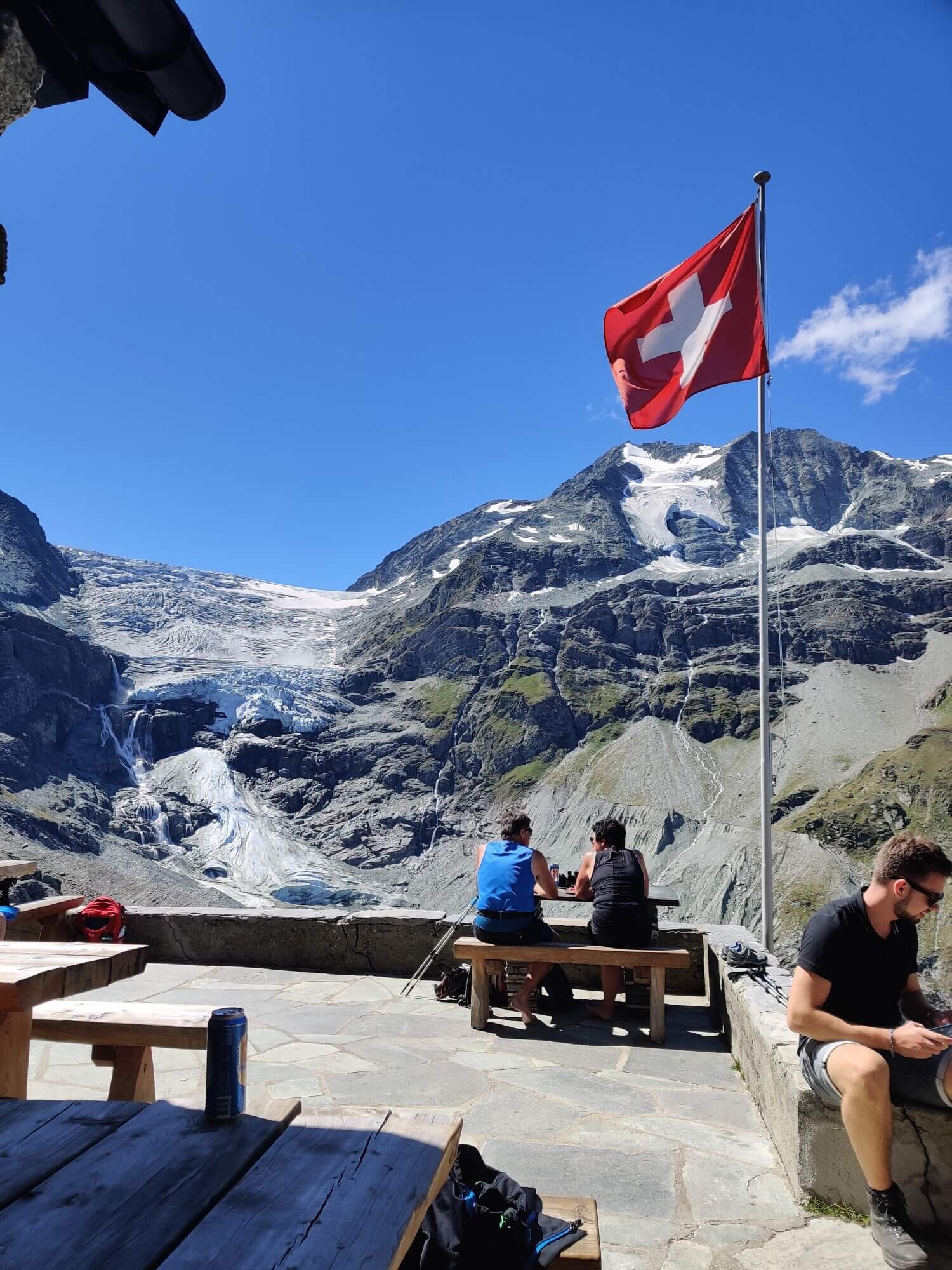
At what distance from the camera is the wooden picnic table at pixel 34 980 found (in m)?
2.28

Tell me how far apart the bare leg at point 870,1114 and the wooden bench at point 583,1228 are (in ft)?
3.36

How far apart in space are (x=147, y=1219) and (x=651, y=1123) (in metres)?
2.90

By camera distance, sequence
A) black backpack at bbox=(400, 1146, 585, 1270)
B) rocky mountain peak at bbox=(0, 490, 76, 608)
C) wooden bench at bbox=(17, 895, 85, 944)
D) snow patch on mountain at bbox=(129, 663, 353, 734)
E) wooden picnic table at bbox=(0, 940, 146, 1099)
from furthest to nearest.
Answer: rocky mountain peak at bbox=(0, 490, 76, 608) < snow patch on mountain at bbox=(129, 663, 353, 734) < wooden bench at bbox=(17, 895, 85, 944) < wooden picnic table at bbox=(0, 940, 146, 1099) < black backpack at bbox=(400, 1146, 585, 1270)

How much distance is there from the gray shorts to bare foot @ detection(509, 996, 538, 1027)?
8.54ft

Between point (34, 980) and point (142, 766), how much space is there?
9922 cm

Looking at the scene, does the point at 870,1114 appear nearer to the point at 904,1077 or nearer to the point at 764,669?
the point at 904,1077

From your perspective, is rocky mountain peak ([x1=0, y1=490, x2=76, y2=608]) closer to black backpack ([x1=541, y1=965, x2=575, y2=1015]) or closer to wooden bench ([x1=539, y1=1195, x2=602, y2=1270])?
black backpack ([x1=541, y1=965, x2=575, y2=1015])

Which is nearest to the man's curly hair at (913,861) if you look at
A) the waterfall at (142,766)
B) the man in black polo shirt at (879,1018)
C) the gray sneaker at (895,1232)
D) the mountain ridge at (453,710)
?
the man in black polo shirt at (879,1018)

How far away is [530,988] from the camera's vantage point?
5312 mm

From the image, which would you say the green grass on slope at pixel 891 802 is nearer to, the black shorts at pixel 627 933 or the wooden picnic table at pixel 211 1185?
the black shorts at pixel 627 933

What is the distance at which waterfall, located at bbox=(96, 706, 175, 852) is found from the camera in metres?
82.0

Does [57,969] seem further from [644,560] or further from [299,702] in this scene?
[644,560]

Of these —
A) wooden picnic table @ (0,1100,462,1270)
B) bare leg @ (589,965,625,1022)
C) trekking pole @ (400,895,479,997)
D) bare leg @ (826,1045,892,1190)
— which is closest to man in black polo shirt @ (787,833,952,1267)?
bare leg @ (826,1045,892,1190)

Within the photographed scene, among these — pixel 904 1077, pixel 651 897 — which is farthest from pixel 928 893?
pixel 651 897
